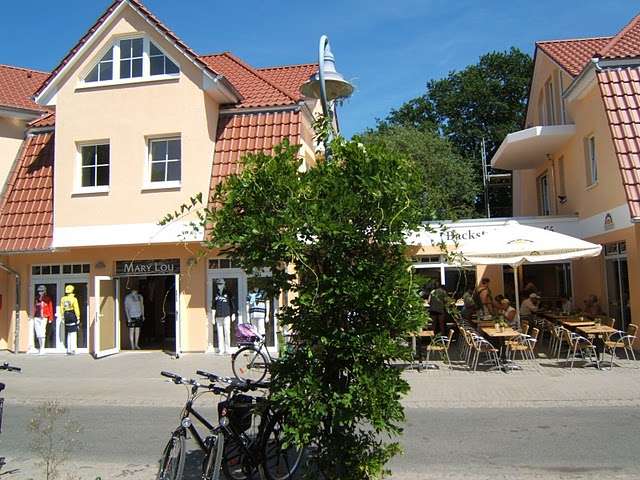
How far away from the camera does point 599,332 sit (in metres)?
11.8

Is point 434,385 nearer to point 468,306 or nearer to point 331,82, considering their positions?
point 468,306

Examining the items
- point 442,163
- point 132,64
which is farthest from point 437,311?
point 442,163

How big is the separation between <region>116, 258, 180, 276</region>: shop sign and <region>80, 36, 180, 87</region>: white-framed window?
16.7 feet

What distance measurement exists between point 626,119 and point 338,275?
12.2 metres

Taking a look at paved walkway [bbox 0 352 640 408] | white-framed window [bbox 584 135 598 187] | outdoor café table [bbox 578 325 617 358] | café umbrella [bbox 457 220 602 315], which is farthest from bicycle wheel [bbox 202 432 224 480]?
white-framed window [bbox 584 135 598 187]

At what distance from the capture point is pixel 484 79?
51.0 metres

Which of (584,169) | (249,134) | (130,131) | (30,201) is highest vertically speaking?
(130,131)

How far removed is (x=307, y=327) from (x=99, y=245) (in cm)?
1352

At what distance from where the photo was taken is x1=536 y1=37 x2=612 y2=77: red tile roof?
18.0m

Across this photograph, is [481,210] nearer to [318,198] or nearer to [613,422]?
[613,422]

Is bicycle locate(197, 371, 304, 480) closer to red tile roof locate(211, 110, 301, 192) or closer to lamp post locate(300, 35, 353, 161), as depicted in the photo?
lamp post locate(300, 35, 353, 161)

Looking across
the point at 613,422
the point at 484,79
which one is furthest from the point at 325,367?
the point at 484,79

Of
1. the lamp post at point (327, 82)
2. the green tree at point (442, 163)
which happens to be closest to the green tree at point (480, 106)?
the green tree at point (442, 163)

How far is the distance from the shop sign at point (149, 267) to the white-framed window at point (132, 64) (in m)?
5.10
